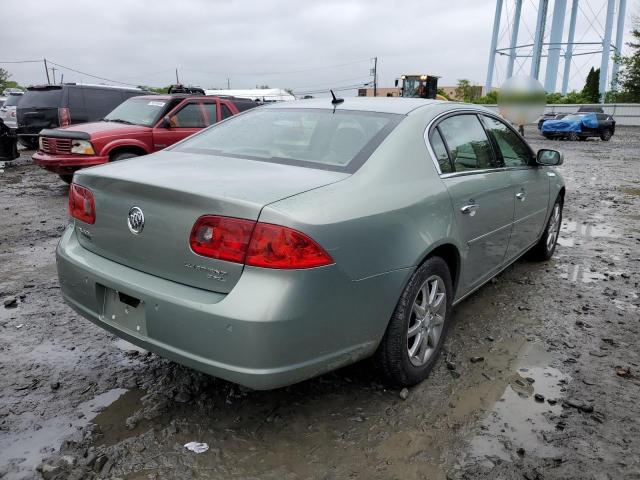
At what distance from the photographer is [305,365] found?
7.13 ft

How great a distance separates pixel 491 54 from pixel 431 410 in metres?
52.5

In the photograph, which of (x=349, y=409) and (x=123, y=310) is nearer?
(x=123, y=310)

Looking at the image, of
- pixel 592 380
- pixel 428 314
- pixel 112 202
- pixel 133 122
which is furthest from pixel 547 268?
pixel 133 122

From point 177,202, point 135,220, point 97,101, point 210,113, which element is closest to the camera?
point 177,202

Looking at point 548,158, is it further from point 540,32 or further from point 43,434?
point 540,32

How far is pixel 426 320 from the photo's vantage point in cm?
285

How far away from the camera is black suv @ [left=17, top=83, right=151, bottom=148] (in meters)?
11.4

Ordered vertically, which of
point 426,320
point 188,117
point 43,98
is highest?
point 43,98

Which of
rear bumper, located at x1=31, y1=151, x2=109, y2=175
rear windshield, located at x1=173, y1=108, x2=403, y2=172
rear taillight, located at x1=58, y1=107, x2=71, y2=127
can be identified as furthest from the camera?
rear taillight, located at x1=58, y1=107, x2=71, y2=127

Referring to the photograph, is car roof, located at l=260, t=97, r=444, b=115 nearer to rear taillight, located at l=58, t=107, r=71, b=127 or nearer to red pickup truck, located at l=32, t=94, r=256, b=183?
red pickup truck, located at l=32, t=94, r=256, b=183

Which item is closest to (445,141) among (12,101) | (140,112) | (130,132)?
(130,132)

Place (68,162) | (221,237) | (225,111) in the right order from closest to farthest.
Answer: (221,237) → (68,162) → (225,111)

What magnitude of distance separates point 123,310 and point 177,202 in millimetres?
619

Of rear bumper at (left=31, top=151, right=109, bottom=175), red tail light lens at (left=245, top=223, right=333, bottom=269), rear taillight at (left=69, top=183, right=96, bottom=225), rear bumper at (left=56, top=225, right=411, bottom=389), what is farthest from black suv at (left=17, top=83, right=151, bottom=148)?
red tail light lens at (left=245, top=223, right=333, bottom=269)
